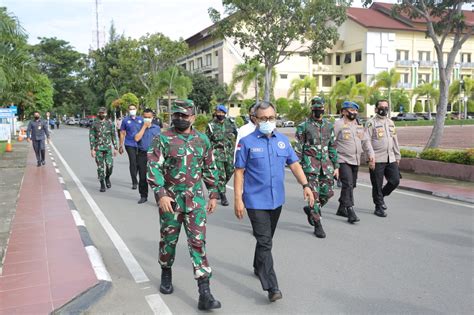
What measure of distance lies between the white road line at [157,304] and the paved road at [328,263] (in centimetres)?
2

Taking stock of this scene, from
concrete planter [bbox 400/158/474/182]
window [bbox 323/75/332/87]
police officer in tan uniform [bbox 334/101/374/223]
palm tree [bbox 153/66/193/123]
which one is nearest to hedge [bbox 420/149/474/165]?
concrete planter [bbox 400/158/474/182]

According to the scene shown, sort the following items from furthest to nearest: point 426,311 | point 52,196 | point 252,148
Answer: point 52,196, point 252,148, point 426,311

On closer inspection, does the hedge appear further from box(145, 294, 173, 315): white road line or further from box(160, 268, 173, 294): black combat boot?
box(145, 294, 173, 315): white road line

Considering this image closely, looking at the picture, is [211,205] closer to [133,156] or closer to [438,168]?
[133,156]

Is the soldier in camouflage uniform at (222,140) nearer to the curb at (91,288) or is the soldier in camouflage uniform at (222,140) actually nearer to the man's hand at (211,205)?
the curb at (91,288)

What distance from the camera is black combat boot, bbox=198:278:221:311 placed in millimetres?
3873

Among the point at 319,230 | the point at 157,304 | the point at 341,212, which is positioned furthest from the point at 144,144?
the point at 157,304

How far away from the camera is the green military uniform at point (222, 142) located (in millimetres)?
8195

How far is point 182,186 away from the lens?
3.98 meters

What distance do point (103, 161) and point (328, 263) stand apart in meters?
6.57

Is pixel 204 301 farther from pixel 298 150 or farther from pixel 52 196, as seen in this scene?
pixel 52 196

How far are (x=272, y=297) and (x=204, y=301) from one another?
0.61 meters

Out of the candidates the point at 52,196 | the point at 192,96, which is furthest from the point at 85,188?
the point at 192,96

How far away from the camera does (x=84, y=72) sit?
73.2 m
